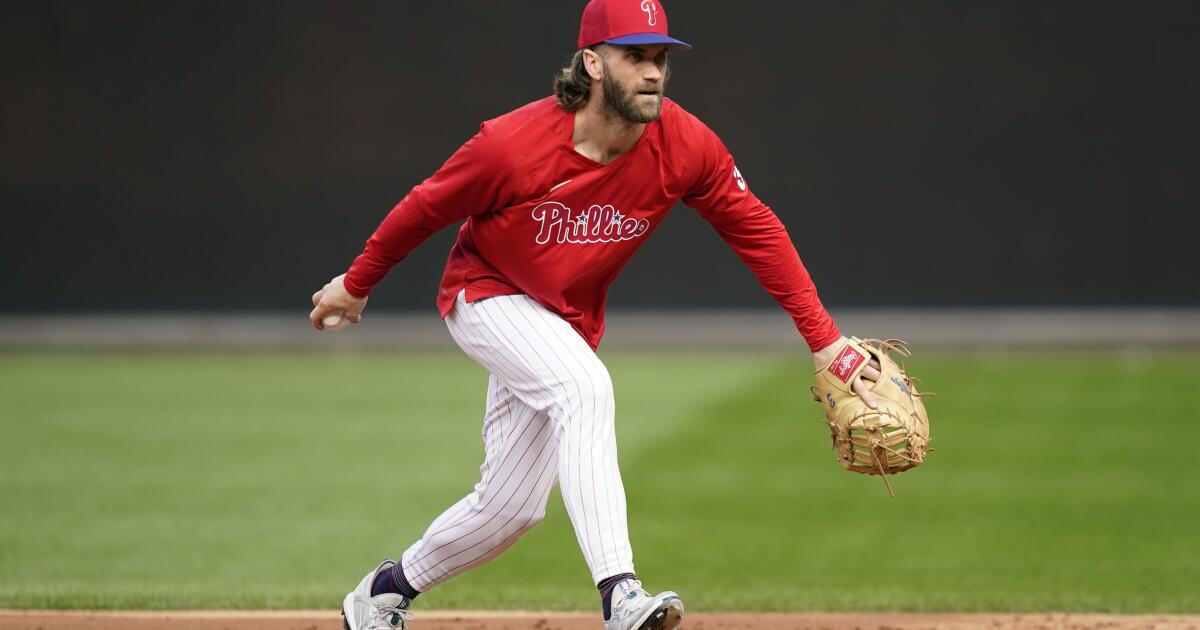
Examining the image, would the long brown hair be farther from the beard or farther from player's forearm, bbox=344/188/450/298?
player's forearm, bbox=344/188/450/298

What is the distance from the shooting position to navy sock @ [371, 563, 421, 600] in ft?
14.1

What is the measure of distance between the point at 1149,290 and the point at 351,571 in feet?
34.8

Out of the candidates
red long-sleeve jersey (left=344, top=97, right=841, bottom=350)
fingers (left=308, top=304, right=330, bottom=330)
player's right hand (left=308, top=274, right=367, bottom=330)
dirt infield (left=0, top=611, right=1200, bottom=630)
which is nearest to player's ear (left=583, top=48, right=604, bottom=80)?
red long-sleeve jersey (left=344, top=97, right=841, bottom=350)

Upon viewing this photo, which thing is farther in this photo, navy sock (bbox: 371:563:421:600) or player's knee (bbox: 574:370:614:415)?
navy sock (bbox: 371:563:421:600)

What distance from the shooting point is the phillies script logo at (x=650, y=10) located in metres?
3.74

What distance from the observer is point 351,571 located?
6.24 m

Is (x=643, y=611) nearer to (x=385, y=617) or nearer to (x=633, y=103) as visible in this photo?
(x=385, y=617)

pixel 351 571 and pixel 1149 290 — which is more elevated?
pixel 351 571

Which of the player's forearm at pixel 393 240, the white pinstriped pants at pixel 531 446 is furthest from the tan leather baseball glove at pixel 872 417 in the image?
the player's forearm at pixel 393 240

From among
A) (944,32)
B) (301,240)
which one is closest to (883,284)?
(944,32)

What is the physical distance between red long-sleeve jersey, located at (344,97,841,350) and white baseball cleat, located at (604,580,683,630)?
2.77ft

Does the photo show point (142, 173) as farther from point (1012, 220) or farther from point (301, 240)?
point (1012, 220)

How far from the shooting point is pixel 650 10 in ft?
12.3

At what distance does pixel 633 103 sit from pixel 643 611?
127cm
